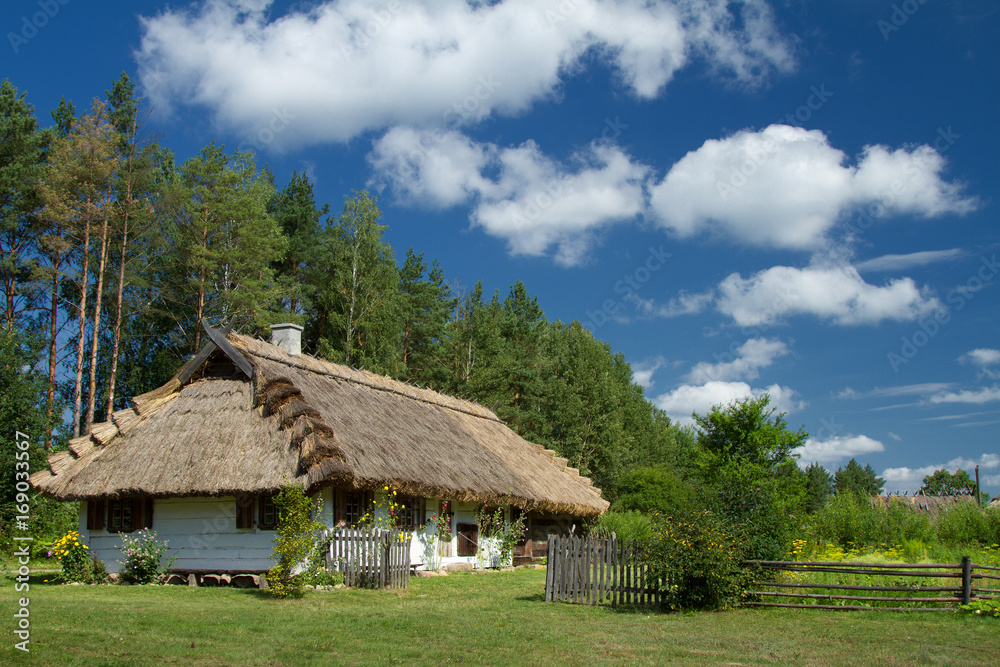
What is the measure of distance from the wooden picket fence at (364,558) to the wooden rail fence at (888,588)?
23.2 ft

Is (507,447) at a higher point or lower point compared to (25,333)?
lower

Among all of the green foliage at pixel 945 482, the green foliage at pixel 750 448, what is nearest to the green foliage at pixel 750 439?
the green foliage at pixel 750 448

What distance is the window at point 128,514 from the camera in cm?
1767

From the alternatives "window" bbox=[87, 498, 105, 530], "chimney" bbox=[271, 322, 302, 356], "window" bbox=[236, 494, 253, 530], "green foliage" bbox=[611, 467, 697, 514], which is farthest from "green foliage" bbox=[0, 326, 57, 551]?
"green foliage" bbox=[611, 467, 697, 514]

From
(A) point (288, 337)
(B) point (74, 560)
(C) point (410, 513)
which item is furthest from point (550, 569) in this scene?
(A) point (288, 337)

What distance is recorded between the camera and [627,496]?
38.2 meters

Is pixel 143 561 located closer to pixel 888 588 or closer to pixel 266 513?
pixel 266 513

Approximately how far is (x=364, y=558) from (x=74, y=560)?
7.46 m

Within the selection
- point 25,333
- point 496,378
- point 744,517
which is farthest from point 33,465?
point 744,517

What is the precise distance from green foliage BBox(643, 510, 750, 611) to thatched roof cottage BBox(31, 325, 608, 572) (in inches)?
261

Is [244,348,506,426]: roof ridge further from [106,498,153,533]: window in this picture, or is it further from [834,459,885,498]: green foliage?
[834,459,885,498]: green foliage

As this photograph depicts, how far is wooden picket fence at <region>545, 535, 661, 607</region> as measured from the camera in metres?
12.9

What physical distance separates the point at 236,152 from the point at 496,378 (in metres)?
Result: 17.7

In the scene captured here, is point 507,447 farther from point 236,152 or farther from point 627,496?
point 236,152
